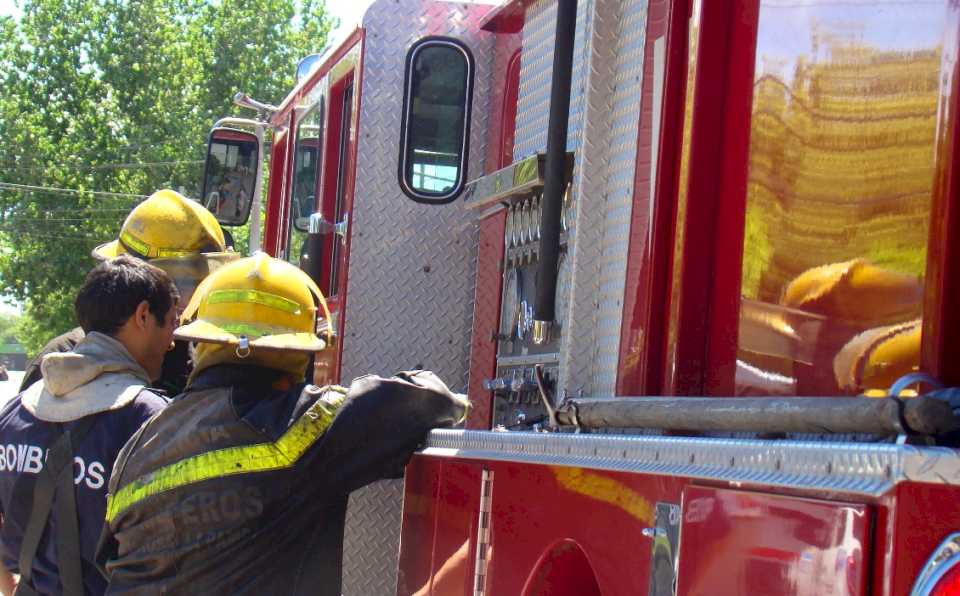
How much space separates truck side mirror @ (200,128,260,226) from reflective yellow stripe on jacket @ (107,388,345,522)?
4500 millimetres

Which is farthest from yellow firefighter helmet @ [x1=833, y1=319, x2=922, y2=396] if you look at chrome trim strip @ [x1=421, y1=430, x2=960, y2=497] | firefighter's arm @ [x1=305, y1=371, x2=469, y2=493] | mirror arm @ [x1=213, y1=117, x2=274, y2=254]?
mirror arm @ [x1=213, y1=117, x2=274, y2=254]

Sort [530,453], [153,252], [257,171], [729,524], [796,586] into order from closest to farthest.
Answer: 1. [796,586]
2. [729,524]
3. [530,453]
4. [153,252]
5. [257,171]

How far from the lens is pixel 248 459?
3.01 m

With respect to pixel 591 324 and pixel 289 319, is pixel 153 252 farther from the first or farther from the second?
pixel 591 324

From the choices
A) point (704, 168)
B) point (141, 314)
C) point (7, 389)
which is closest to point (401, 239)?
point (141, 314)

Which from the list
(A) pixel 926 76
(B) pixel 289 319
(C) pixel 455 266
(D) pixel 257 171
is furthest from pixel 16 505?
(D) pixel 257 171

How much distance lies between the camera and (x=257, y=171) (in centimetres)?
755

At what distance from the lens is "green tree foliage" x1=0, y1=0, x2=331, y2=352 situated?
31406 mm

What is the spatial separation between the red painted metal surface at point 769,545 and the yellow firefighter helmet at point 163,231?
10.6 ft

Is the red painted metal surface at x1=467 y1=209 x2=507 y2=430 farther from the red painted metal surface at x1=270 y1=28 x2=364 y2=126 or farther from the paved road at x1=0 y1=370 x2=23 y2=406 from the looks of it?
the paved road at x1=0 y1=370 x2=23 y2=406

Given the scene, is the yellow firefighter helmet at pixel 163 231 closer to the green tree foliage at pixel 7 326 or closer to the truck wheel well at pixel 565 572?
the truck wheel well at pixel 565 572

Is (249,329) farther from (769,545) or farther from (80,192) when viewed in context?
(80,192)

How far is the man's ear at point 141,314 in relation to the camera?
390 centimetres

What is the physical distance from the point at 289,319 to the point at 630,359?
0.85 meters
